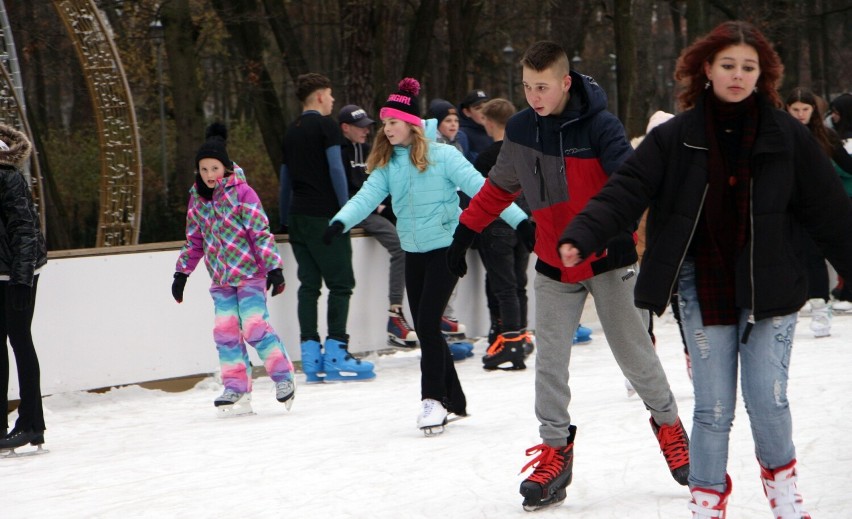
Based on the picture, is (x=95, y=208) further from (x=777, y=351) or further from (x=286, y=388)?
(x=777, y=351)

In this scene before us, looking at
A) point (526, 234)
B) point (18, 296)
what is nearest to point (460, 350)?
point (526, 234)

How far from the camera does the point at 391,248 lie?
9375 millimetres

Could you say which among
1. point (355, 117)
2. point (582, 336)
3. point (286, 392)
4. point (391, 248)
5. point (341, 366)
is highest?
point (355, 117)

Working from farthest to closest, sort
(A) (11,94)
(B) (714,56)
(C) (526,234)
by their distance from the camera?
(A) (11,94) → (C) (526,234) → (B) (714,56)

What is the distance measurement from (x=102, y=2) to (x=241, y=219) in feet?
32.4

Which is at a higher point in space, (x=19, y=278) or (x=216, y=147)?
(x=216, y=147)

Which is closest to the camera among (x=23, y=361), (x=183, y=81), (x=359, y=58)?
(x=23, y=361)

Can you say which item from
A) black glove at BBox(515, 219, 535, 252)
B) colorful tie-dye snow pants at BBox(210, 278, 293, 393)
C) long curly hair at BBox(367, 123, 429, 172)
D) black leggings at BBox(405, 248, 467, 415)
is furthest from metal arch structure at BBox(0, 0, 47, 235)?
black glove at BBox(515, 219, 535, 252)

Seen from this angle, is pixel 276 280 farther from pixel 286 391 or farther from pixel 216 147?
pixel 216 147

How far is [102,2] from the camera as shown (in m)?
15.7

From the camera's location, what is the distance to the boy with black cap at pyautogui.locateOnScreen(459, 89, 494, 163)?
933cm

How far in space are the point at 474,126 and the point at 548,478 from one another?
5402 mm

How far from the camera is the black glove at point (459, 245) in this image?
4672mm

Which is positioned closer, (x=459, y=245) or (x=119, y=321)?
(x=459, y=245)
